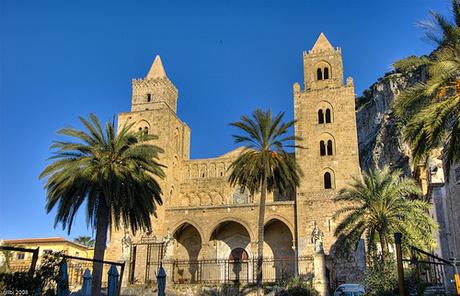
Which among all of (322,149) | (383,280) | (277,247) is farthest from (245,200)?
(383,280)

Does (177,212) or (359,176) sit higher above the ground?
(359,176)

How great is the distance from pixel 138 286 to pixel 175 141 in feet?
46.0

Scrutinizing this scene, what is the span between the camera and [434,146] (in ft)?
42.8

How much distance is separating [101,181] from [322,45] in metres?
23.5

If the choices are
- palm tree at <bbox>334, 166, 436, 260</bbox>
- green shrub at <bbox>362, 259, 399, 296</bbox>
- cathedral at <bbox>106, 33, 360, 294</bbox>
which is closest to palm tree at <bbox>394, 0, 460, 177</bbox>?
green shrub at <bbox>362, 259, 399, 296</bbox>

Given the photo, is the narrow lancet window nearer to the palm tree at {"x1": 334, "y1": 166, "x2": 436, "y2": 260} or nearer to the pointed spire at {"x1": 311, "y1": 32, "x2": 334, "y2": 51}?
the pointed spire at {"x1": 311, "y1": 32, "x2": 334, "y2": 51}

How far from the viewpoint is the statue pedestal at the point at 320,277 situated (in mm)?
21495

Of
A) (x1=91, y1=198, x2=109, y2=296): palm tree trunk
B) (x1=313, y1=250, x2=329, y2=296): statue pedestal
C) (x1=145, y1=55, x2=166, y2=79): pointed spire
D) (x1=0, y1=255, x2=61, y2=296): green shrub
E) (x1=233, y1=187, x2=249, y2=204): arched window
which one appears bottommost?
(x1=0, y1=255, x2=61, y2=296): green shrub

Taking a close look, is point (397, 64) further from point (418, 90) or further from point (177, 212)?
point (177, 212)

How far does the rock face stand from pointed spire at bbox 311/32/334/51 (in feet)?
28.9

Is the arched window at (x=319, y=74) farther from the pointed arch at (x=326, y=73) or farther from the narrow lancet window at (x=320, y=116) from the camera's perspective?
the narrow lancet window at (x=320, y=116)

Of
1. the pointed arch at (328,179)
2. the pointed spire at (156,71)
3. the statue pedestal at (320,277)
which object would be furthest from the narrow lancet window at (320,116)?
Result: the statue pedestal at (320,277)

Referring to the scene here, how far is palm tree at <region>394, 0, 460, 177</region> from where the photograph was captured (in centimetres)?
1233

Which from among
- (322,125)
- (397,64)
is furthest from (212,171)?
(397,64)
